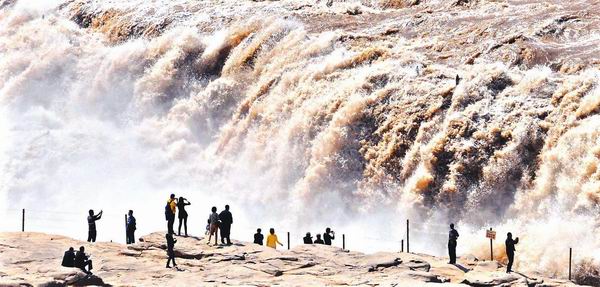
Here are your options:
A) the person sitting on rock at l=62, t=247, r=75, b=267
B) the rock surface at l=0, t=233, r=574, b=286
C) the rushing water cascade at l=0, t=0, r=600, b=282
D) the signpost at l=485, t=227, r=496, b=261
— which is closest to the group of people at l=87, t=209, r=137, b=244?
the rock surface at l=0, t=233, r=574, b=286

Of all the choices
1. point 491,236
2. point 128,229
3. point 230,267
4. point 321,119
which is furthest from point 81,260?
point 321,119

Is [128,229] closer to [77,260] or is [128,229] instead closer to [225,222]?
[225,222]

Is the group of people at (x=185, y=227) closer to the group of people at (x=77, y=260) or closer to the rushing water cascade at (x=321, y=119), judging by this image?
the group of people at (x=77, y=260)

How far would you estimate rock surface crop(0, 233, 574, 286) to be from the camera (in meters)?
19.8

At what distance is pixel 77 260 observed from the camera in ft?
66.4

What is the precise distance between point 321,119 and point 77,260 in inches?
570

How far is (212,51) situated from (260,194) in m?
10.4

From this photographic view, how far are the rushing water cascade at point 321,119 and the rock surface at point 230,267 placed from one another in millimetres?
4024

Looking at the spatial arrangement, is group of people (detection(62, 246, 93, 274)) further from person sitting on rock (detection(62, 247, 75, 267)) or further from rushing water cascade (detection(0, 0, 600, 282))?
rushing water cascade (detection(0, 0, 600, 282))

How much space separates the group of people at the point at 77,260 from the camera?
66.4ft

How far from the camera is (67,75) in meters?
46.9

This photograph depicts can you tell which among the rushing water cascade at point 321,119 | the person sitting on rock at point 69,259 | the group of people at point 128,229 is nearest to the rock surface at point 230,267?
the person sitting on rock at point 69,259

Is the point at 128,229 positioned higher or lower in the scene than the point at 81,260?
higher

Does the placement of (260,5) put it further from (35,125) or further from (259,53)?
(35,125)
